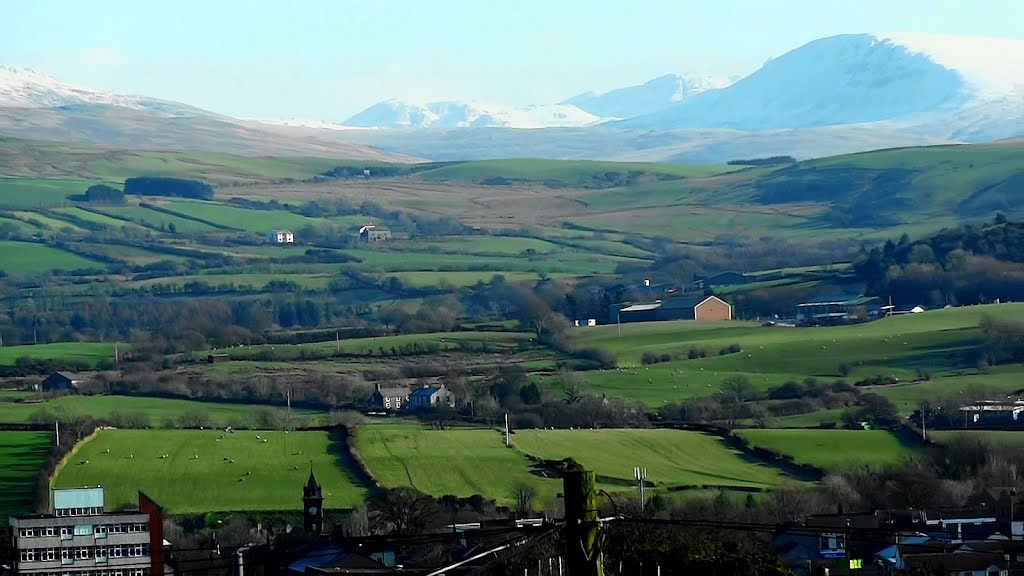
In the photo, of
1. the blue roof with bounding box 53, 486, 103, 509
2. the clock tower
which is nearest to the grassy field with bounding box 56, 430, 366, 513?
the clock tower

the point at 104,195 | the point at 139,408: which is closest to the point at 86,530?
the point at 139,408

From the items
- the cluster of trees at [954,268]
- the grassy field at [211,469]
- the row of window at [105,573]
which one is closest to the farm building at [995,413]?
the grassy field at [211,469]

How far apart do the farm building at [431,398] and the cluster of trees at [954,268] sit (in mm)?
29269

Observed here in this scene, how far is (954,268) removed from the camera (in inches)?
3976

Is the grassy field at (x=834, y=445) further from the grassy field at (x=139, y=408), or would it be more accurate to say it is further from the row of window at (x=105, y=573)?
the row of window at (x=105, y=573)

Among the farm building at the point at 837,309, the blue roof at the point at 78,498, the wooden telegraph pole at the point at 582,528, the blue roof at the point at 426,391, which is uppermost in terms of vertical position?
the wooden telegraph pole at the point at 582,528

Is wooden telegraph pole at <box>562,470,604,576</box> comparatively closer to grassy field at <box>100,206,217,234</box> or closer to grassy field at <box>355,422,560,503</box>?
grassy field at <box>355,422,560,503</box>

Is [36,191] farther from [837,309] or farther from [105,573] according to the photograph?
[105,573]

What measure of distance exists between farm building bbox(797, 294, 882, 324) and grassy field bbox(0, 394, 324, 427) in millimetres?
29001

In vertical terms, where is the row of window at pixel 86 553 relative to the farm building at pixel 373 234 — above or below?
below

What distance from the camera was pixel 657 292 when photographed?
116812mm

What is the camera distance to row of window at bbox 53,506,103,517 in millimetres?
41719

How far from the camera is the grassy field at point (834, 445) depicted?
5569cm

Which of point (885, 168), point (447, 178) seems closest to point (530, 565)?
point (885, 168)
